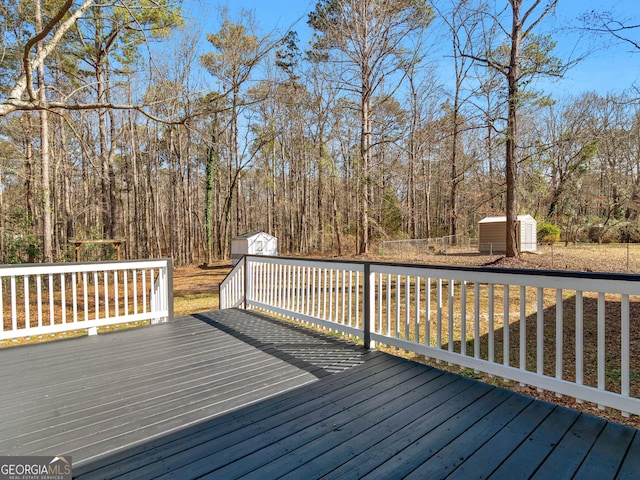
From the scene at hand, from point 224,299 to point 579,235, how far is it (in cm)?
2329

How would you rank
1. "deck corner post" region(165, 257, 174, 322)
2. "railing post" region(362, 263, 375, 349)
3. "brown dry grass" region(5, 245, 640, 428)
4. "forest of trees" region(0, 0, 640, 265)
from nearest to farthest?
"railing post" region(362, 263, 375, 349) → "brown dry grass" region(5, 245, 640, 428) → "deck corner post" region(165, 257, 174, 322) → "forest of trees" region(0, 0, 640, 265)

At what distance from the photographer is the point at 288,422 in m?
2.04

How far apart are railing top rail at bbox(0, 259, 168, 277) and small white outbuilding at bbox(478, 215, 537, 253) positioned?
15599 mm

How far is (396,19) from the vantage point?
11.2m

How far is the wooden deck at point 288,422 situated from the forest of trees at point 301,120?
11.8 feet

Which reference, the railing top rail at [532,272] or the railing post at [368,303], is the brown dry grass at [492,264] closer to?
A: the railing post at [368,303]

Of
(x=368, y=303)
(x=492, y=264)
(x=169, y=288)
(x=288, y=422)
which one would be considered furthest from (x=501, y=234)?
(x=288, y=422)

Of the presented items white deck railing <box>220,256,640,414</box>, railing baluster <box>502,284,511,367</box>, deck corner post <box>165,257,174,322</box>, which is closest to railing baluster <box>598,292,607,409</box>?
white deck railing <box>220,256,640,414</box>

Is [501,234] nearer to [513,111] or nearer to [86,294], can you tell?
[513,111]

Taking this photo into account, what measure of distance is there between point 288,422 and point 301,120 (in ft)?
57.1

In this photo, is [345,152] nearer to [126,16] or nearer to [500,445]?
[126,16]

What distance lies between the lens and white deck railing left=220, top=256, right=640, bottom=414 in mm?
2029

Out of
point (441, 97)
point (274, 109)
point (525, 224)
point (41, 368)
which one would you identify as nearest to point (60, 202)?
point (274, 109)

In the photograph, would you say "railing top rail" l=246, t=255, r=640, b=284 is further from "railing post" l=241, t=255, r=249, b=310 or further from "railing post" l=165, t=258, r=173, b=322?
"railing post" l=165, t=258, r=173, b=322
